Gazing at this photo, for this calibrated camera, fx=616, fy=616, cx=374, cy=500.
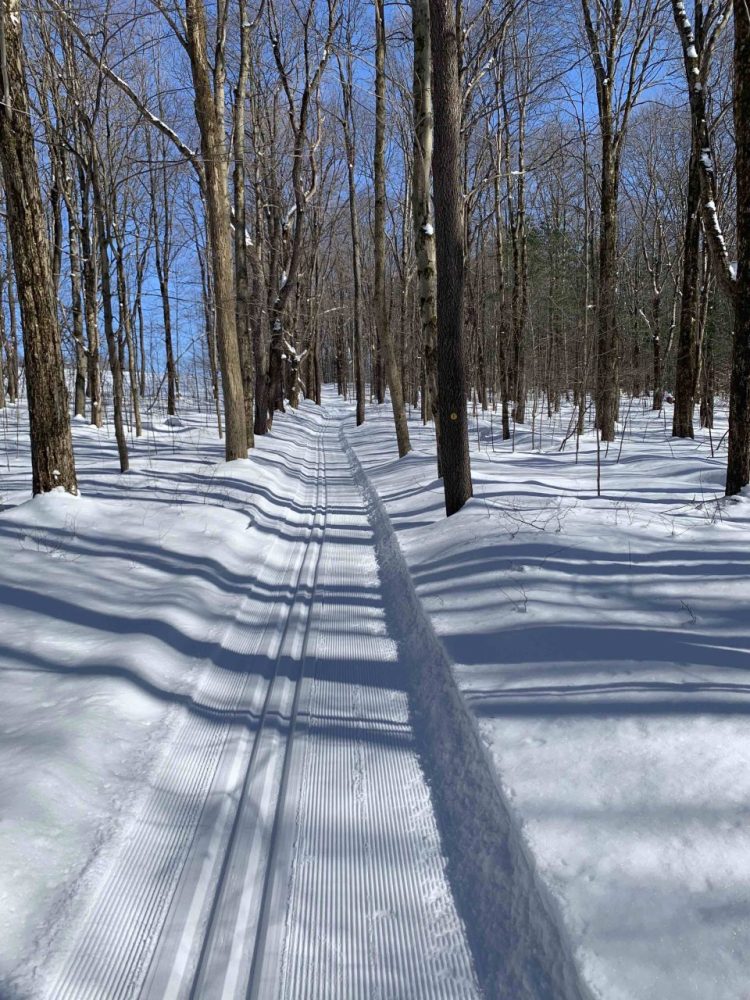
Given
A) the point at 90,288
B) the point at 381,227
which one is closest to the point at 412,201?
the point at 381,227

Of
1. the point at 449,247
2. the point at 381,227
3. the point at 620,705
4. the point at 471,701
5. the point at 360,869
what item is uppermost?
the point at 381,227

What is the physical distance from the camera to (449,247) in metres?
7.59

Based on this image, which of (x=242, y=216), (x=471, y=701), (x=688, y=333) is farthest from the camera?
(x=242, y=216)

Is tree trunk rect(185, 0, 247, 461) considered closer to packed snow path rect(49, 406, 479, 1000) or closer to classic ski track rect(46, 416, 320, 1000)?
packed snow path rect(49, 406, 479, 1000)

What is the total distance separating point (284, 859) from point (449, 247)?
6893mm

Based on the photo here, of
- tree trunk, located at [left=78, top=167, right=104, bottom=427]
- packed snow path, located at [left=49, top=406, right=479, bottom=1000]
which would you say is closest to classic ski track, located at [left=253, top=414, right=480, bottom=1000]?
packed snow path, located at [left=49, top=406, right=479, bottom=1000]

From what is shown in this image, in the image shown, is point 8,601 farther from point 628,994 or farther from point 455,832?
point 628,994

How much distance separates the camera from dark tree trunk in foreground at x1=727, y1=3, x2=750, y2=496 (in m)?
6.66

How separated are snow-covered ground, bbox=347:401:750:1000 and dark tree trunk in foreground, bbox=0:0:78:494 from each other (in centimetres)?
485

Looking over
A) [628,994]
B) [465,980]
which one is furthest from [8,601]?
[628,994]

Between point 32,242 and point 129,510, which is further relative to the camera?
point 129,510

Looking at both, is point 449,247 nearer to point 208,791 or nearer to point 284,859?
point 208,791

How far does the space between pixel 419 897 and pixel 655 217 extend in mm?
37001

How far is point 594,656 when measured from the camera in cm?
394
